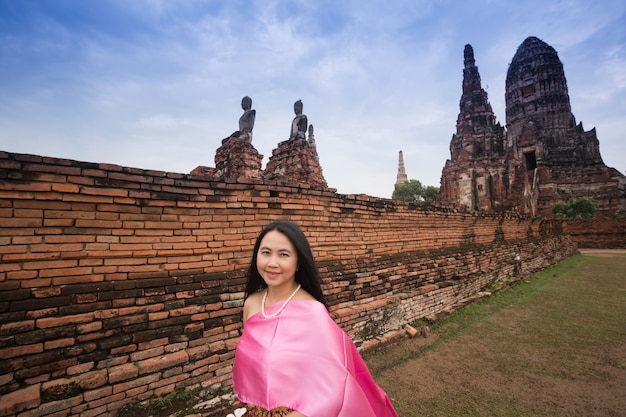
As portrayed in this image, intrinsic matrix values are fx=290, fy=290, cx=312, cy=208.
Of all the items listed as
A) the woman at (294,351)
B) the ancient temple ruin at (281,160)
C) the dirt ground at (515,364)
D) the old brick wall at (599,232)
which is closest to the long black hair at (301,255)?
the woman at (294,351)

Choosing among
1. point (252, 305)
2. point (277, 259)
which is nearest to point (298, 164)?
point (252, 305)

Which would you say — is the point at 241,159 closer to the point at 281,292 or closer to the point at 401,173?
the point at 281,292

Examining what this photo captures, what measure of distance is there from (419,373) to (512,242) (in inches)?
308

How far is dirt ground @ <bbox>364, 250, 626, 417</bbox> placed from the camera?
2916mm

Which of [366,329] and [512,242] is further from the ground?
[512,242]

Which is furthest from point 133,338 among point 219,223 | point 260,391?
point 260,391

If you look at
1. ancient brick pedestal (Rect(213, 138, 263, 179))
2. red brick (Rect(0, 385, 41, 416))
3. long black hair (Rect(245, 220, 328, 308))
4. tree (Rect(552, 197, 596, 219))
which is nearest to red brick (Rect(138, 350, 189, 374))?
red brick (Rect(0, 385, 41, 416))

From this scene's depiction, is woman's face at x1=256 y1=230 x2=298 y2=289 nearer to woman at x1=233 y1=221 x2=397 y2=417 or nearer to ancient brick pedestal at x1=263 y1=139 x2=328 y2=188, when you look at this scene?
woman at x1=233 y1=221 x2=397 y2=417

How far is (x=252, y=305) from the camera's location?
182cm

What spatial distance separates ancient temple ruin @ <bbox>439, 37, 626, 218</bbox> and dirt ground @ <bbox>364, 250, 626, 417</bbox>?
11862 millimetres

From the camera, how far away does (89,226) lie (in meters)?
2.32

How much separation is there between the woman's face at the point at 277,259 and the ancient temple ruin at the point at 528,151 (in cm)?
1684

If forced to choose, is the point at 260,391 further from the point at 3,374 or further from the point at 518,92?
the point at 518,92

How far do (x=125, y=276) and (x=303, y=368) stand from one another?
6.29 feet
